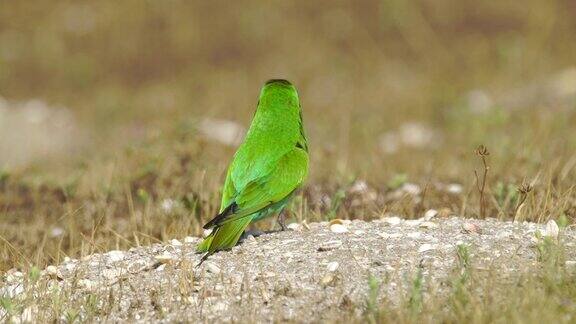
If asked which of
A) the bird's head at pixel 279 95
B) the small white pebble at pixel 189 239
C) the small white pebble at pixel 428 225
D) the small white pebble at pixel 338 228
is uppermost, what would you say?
the bird's head at pixel 279 95

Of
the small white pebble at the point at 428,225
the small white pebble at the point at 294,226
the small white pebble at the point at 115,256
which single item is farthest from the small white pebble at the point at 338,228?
the small white pebble at the point at 115,256

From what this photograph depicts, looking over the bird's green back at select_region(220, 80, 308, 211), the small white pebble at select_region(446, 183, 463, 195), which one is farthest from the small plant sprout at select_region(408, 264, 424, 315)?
the small white pebble at select_region(446, 183, 463, 195)

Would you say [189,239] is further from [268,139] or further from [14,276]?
[14,276]

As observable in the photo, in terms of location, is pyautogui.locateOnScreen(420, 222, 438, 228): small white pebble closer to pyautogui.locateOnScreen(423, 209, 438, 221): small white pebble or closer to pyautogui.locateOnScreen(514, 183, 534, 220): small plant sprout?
pyautogui.locateOnScreen(423, 209, 438, 221): small white pebble

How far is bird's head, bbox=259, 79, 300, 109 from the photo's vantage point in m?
6.74

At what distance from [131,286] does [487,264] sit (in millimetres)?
1836

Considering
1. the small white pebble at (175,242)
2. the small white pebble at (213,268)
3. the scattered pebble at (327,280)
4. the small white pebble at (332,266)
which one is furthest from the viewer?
the small white pebble at (175,242)

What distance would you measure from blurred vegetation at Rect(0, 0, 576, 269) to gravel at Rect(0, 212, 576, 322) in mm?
519

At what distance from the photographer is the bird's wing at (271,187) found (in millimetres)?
6113

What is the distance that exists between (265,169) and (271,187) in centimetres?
15

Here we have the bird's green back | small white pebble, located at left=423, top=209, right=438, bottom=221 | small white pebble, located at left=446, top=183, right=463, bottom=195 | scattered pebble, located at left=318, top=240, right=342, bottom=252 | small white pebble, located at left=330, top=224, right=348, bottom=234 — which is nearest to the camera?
scattered pebble, located at left=318, top=240, right=342, bottom=252

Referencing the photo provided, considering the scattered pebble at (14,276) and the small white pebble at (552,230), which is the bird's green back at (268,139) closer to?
the scattered pebble at (14,276)

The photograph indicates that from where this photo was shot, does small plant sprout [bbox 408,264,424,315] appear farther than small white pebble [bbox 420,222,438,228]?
No

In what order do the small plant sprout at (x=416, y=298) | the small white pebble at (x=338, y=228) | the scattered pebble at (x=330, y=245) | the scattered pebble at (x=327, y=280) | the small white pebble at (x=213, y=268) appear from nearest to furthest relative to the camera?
the small plant sprout at (x=416, y=298) < the scattered pebble at (x=327, y=280) < the small white pebble at (x=213, y=268) < the scattered pebble at (x=330, y=245) < the small white pebble at (x=338, y=228)
